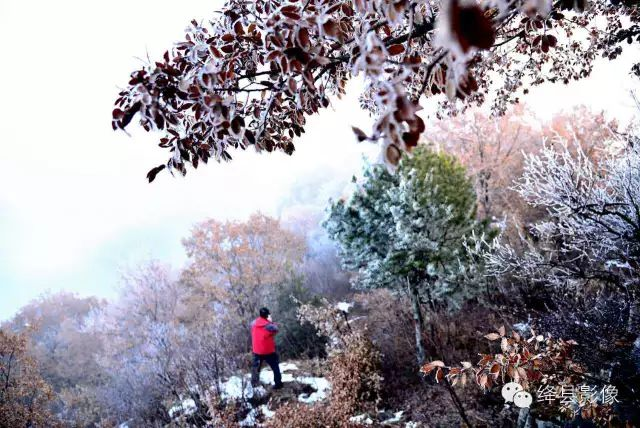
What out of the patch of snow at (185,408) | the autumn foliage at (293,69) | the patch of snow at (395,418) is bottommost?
the patch of snow at (395,418)

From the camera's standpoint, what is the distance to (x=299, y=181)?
75.3m

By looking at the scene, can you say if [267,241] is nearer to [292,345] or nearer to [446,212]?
[292,345]

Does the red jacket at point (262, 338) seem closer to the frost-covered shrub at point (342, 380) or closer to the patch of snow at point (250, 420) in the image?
the frost-covered shrub at point (342, 380)

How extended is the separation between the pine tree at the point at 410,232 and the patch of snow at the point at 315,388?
229 cm

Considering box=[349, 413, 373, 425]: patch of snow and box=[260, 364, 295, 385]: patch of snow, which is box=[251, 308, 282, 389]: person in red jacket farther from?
box=[349, 413, 373, 425]: patch of snow

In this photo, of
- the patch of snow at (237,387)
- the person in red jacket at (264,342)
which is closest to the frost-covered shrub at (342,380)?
the person in red jacket at (264,342)

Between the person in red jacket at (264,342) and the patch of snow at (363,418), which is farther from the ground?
the person in red jacket at (264,342)

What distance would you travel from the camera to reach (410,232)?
8.06 metres

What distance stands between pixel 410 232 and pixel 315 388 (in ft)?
14.2

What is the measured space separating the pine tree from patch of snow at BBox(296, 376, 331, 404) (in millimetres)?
2287

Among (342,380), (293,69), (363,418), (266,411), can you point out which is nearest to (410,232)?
(342,380)

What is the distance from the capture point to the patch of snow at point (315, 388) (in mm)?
7980

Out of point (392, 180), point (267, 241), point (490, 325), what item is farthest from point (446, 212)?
point (267, 241)

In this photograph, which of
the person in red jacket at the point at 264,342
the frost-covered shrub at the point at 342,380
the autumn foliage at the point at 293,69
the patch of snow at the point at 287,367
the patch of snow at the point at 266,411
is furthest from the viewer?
the patch of snow at the point at 287,367
